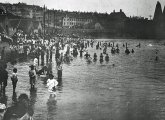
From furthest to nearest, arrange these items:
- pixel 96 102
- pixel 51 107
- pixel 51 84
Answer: pixel 51 84 → pixel 96 102 → pixel 51 107

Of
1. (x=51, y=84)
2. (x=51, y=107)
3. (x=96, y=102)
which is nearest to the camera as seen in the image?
(x=51, y=107)

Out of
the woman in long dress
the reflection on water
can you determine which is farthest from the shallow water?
the woman in long dress

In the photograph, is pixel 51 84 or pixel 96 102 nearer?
pixel 96 102

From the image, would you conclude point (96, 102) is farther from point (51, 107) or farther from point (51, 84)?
point (51, 107)

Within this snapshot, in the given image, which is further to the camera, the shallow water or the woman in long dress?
the woman in long dress

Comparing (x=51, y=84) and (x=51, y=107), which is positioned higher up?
(x=51, y=84)

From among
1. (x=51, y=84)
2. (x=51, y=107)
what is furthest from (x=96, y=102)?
(x=51, y=107)

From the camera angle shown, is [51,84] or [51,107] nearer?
[51,107]

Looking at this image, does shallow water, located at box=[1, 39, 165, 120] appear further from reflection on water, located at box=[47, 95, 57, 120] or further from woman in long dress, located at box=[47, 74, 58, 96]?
woman in long dress, located at box=[47, 74, 58, 96]

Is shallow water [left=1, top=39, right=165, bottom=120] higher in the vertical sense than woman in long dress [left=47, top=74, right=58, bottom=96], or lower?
lower

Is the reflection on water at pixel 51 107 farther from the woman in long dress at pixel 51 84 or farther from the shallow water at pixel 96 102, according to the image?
the woman in long dress at pixel 51 84

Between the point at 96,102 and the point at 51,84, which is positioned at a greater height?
the point at 51,84

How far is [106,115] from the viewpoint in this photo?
16250 mm

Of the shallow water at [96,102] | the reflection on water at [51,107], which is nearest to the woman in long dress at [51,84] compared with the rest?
the reflection on water at [51,107]
